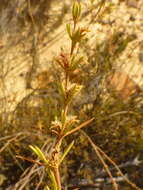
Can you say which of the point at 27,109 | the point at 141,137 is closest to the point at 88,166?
the point at 141,137

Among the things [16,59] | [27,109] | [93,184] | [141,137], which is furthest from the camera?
[16,59]

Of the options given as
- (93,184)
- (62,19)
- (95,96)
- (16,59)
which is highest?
(62,19)

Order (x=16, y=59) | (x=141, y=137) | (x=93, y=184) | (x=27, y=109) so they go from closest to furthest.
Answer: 1. (x=93, y=184)
2. (x=141, y=137)
3. (x=27, y=109)
4. (x=16, y=59)

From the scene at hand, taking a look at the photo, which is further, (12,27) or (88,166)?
(12,27)

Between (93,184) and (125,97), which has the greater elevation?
(125,97)

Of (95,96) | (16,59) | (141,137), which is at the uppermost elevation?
(16,59)

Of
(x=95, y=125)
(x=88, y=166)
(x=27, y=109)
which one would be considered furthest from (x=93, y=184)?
(x=27, y=109)

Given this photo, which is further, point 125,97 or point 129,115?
point 125,97

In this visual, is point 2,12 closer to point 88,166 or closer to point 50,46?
point 50,46

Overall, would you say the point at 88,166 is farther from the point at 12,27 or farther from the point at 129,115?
the point at 12,27
